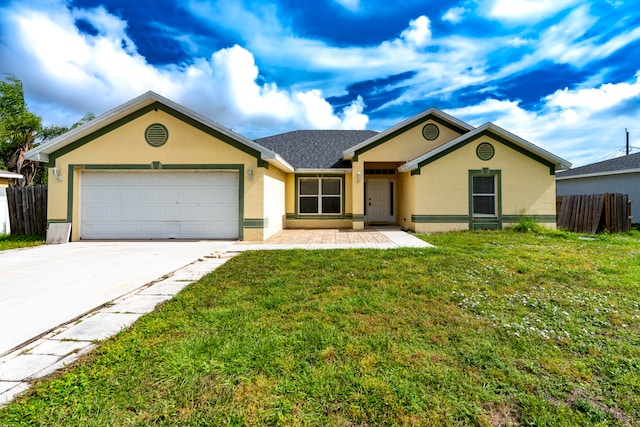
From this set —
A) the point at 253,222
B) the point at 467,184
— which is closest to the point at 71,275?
the point at 253,222

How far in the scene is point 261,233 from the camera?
34.3 ft

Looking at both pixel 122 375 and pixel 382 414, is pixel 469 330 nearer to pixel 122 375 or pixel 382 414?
pixel 382 414

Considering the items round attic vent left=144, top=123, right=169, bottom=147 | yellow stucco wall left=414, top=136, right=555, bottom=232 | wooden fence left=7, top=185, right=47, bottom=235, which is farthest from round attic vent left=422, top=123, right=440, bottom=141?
wooden fence left=7, top=185, right=47, bottom=235

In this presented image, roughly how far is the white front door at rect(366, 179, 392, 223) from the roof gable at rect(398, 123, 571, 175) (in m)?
3.84

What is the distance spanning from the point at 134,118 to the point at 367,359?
11374 millimetres

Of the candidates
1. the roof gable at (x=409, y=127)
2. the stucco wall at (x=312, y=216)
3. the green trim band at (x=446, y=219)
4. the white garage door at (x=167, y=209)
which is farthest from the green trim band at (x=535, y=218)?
the white garage door at (x=167, y=209)

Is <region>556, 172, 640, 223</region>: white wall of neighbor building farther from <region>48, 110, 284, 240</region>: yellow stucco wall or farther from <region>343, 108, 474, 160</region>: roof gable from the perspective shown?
<region>48, 110, 284, 240</region>: yellow stucco wall

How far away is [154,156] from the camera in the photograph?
1046cm

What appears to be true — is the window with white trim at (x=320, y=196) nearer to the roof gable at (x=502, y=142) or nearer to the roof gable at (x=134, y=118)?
the roof gable at (x=502, y=142)

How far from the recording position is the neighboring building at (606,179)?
15.8 m

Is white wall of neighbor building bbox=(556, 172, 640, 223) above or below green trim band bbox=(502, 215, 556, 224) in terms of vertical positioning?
above

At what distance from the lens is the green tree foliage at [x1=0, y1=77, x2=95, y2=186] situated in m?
21.3

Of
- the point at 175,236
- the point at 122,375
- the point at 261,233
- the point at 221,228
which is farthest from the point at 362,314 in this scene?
the point at 175,236

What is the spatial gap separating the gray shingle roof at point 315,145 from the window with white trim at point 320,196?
0.78 metres
